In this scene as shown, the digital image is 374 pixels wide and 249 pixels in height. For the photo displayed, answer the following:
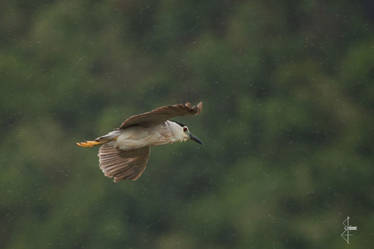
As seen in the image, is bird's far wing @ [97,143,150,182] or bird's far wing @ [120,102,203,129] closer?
bird's far wing @ [120,102,203,129]

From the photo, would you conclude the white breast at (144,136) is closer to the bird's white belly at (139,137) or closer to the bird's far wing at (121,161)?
the bird's white belly at (139,137)

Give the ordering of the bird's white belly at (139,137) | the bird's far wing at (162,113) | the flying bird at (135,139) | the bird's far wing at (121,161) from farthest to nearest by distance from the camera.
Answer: the bird's far wing at (121,161)
the bird's white belly at (139,137)
the flying bird at (135,139)
the bird's far wing at (162,113)

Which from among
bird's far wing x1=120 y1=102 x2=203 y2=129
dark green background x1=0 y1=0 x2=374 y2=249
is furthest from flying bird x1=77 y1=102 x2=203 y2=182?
dark green background x1=0 y1=0 x2=374 y2=249

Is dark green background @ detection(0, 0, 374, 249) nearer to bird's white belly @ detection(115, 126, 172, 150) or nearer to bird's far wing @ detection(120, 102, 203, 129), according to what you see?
bird's white belly @ detection(115, 126, 172, 150)

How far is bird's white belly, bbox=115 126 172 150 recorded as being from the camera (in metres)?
6.82

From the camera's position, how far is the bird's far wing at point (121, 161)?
7.34 metres

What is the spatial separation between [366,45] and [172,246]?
31.7 ft

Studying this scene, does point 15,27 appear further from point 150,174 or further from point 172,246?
point 172,246

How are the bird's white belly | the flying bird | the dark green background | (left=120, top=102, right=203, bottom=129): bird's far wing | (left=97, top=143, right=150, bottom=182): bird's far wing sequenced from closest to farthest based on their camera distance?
(left=120, top=102, right=203, bottom=129): bird's far wing → the flying bird → the bird's white belly → (left=97, top=143, right=150, bottom=182): bird's far wing → the dark green background

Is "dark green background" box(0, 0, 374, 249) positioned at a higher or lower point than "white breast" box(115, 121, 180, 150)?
higher

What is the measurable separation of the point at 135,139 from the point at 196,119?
46.8 ft

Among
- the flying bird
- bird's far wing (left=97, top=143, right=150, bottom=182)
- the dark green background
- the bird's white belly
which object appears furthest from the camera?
the dark green background

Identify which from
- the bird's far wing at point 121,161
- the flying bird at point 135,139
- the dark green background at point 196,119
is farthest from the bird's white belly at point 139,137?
the dark green background at point 196,119

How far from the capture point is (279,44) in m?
26.6
